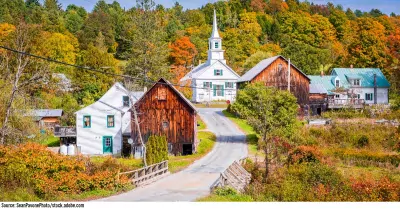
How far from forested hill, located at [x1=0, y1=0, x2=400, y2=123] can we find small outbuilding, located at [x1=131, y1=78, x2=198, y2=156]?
5.48m

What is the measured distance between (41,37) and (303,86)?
59.2ft

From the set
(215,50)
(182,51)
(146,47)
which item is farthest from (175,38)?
(146,47)

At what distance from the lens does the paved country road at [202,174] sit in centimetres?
1536

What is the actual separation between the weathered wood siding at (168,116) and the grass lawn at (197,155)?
800 mm

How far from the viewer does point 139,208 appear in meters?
12.8

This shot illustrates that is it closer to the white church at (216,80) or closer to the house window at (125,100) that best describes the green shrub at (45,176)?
the house window at (125,100)

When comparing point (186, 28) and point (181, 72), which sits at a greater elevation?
point (186, 28)

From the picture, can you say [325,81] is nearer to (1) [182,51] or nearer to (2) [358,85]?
(2) [358,85]

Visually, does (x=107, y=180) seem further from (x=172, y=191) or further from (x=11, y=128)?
(x=11, y=128)

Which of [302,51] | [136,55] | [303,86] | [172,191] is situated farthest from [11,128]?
[302,51]

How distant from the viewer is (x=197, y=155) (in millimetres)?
25797

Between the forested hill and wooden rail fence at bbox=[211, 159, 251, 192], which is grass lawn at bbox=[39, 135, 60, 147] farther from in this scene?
wooden rail fence at bbox=[211, 159, 251, 192]

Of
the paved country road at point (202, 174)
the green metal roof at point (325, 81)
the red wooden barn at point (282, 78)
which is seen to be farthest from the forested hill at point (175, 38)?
the paved country road at point (202, 174)

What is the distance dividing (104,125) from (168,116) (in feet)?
13.5
